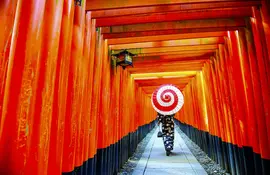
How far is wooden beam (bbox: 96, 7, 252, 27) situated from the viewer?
382 centimetres

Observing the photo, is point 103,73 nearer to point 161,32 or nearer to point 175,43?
point 161,32

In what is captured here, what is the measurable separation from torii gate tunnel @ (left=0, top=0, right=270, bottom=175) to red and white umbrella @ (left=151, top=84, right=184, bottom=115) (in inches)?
42.6

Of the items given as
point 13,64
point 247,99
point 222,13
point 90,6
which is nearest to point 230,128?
point 247,99

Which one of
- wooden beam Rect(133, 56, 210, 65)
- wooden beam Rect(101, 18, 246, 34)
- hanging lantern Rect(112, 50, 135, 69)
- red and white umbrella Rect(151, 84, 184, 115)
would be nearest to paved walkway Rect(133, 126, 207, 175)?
red and white umbrella Rect(151, 84, 184, 115)

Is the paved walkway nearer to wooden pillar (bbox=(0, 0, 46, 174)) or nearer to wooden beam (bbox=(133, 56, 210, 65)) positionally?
wooden beam (bbox=(133, 56, 210, 65))

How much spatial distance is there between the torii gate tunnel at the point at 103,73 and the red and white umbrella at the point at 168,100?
3.55 feet

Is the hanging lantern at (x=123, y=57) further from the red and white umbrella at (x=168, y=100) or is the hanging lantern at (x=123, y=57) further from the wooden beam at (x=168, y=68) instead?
the red and white umbrella at (x=168, y=100)

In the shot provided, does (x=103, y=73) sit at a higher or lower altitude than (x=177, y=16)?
lower

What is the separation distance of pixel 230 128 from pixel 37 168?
4497mm

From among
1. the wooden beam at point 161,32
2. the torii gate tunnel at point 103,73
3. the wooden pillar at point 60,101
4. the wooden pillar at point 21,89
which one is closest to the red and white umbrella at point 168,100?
the torii gate tunnel at point 103,73

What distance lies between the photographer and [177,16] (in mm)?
3969

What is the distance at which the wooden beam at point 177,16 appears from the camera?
3.82 meters

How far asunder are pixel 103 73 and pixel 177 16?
1.95m

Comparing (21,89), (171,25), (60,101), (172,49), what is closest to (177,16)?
(171,25)
